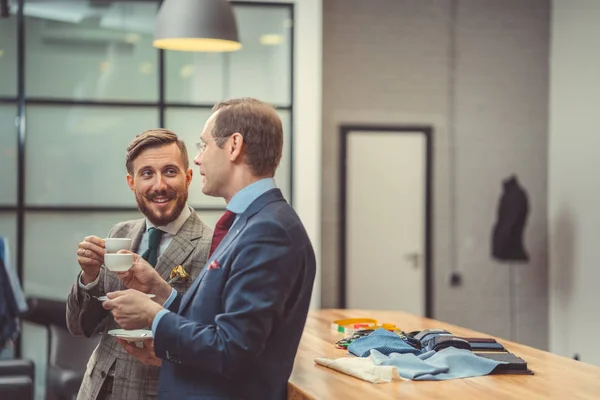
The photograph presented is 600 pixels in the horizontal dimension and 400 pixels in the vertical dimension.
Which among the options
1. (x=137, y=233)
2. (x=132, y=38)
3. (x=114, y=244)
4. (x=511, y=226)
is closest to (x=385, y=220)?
(x=511, y=226)

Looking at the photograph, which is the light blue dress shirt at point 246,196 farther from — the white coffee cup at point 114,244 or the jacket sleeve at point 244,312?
the white coffee cup at point 114,244

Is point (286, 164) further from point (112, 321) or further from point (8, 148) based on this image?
point (112, 321)

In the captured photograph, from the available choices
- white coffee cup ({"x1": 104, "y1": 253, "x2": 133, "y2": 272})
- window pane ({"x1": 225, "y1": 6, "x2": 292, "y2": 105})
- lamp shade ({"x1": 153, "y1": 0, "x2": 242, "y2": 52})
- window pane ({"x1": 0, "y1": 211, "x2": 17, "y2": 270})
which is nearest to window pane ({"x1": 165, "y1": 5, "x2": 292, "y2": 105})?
window pane ({"x1": 225, "y1": 6, "x2": 292, "y2": 105})

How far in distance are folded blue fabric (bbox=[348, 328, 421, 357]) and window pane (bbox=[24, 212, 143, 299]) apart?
387 centimetres

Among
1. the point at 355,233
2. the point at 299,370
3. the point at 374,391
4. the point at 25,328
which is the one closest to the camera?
the point at 374,391

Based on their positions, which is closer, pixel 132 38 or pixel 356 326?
pixel 356 326

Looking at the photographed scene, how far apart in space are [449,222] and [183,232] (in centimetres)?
522

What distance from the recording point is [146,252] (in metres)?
2.74

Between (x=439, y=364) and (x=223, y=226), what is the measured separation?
80cm

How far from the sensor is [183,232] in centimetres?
272

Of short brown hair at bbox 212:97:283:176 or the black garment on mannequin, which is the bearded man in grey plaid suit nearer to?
short brown hair at bbox 212:97:283:176

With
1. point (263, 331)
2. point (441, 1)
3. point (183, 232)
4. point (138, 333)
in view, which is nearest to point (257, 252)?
point (263, 331)

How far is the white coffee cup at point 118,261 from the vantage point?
2.40 m

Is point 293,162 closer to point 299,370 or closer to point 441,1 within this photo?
point 441,1
